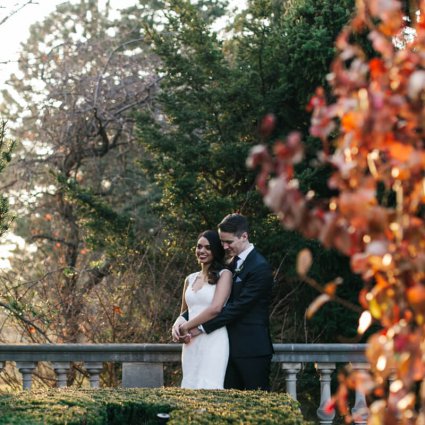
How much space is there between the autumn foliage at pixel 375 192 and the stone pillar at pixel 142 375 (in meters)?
5.06

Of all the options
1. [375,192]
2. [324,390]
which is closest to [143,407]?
[324,390]

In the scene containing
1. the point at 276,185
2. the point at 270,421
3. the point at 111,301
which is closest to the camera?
the point at 276,185

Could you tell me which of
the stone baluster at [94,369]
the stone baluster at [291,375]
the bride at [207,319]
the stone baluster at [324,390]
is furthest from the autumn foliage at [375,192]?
the stone baluster at [94,369]

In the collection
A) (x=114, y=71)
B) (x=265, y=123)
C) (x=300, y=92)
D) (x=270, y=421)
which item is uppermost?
(x=114, y=71)

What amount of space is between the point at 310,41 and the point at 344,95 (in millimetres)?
8737

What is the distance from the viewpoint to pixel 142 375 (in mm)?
7457

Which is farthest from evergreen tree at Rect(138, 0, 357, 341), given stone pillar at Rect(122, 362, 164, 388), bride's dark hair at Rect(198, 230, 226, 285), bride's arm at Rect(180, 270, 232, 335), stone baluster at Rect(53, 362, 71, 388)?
bride's arm at Rect(180, 270, 232, 335)

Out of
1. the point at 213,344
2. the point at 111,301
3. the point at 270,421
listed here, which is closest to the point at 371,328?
the point at 111,301

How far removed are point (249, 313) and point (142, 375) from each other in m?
1.37

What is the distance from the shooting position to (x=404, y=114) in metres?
2.26

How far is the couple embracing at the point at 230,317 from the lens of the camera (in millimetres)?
6457

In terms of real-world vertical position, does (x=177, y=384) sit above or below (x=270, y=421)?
above

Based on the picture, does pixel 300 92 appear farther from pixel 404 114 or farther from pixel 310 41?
pixel 404 114

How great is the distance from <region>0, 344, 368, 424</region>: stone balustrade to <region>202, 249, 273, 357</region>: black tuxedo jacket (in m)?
0.87
